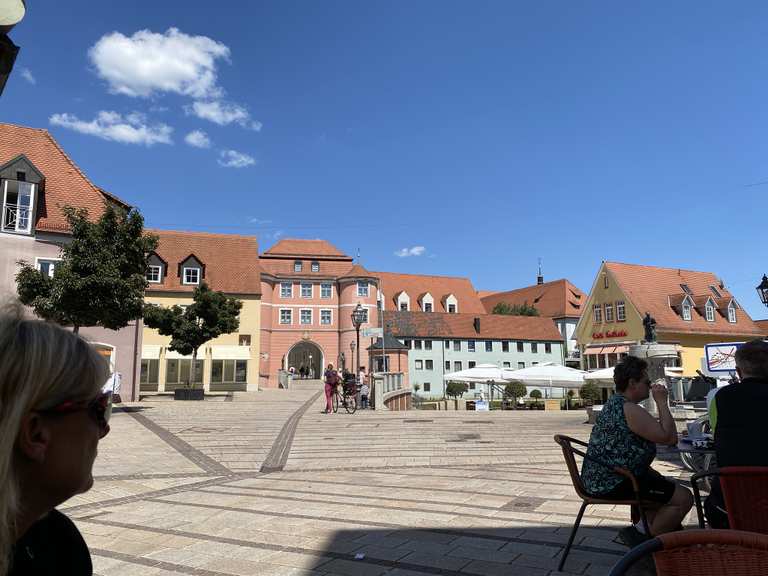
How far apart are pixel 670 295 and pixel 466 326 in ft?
70.0

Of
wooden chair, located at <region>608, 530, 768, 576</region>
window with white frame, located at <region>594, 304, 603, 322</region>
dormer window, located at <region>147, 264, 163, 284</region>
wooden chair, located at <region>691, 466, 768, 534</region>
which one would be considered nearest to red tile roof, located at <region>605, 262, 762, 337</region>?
window with white frame, located at <region>594, 304, 603, 322</region>

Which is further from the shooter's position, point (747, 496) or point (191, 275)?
point (191, 275)

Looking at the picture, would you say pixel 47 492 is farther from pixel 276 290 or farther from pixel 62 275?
pixel 276 290

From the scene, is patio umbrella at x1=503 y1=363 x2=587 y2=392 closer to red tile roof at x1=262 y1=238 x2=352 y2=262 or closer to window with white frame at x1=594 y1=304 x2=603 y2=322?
window with white frame at x1=594 y1=304 x2=603 y2=322

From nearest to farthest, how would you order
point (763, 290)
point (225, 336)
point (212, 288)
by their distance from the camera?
1. point (763, 290)
2. point (225, 336)
3. point (212, 288)

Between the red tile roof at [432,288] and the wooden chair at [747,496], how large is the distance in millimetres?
70167

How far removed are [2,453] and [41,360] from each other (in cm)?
22

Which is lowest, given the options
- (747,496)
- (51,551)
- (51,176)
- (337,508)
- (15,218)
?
(337,508)

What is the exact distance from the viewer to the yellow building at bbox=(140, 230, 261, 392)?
3991 centimetres

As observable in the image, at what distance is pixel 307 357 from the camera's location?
6544 centimetres

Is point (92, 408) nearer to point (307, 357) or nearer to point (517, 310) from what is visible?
point (307, 357)

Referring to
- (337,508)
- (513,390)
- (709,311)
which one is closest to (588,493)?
(337,508)

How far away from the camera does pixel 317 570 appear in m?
4.43

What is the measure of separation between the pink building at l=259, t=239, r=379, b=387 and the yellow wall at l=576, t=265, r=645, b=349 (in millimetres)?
19085
